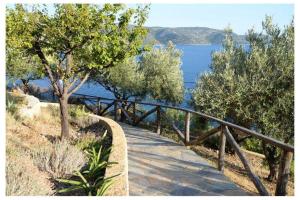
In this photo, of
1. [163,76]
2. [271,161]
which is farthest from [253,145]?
[163,76]

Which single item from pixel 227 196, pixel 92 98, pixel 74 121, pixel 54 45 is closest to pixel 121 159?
pixel 227 196

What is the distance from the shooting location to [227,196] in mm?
6867

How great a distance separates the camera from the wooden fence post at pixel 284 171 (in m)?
5.99

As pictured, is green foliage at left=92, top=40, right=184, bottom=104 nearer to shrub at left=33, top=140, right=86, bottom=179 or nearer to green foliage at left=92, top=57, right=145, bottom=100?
green foliage at left=92, top=57, right=145, bottom=100

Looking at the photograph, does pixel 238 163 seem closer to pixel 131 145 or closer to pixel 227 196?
pixel 131 145

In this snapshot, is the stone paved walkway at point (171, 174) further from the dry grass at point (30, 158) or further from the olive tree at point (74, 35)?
the olive tree at point (74, 35)

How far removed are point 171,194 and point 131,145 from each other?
13.8 ft

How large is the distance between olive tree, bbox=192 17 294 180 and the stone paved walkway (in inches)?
221

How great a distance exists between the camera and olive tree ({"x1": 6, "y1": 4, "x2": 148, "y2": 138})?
10086mm

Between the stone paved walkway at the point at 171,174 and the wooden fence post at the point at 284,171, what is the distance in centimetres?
96

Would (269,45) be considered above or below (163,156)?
above

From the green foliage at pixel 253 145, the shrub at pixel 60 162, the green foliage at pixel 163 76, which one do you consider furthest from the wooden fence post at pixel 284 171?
the green foliage at pixel 163 76

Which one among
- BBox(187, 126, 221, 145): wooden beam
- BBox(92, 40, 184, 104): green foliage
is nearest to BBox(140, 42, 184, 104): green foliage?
BBox(92, 40, 184, 104): green foliage

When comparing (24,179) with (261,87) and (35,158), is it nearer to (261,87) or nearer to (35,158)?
(35,158)
